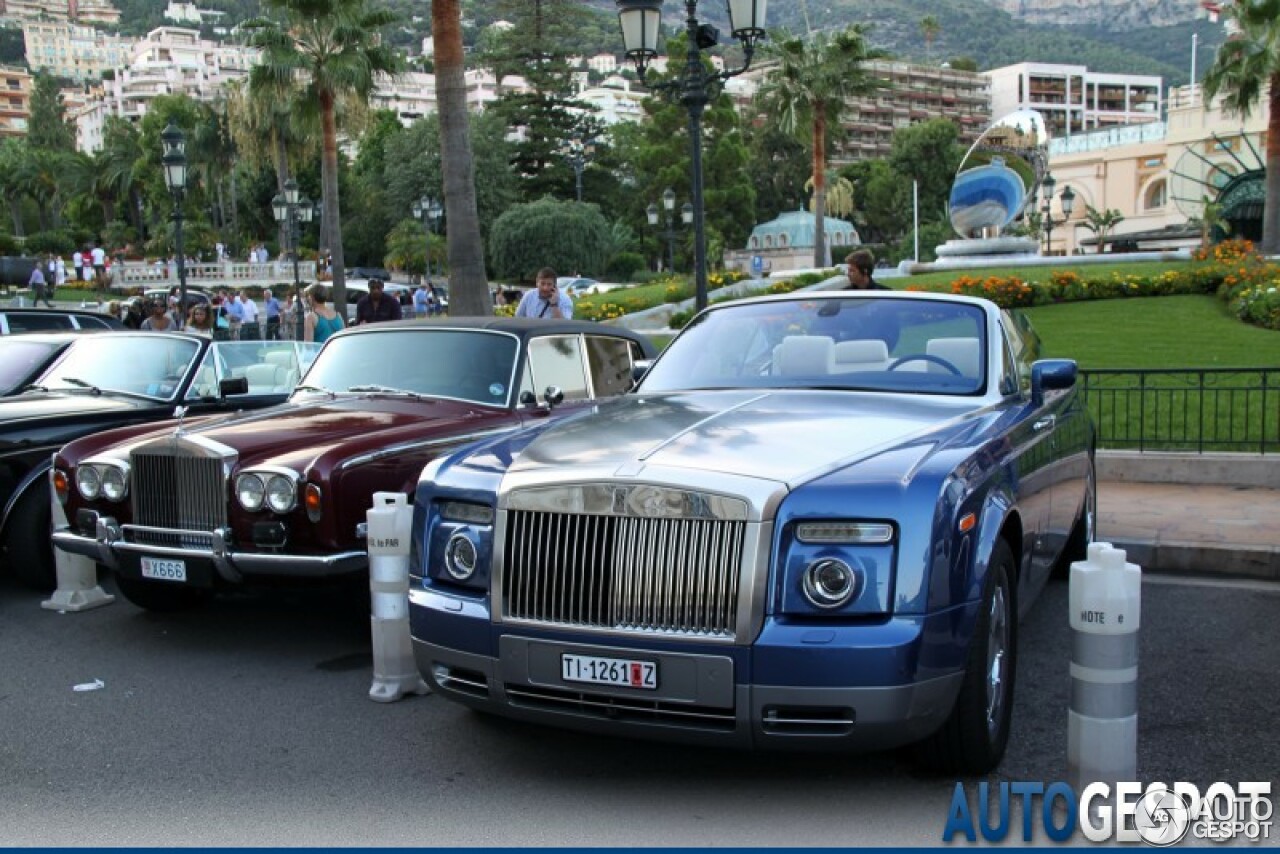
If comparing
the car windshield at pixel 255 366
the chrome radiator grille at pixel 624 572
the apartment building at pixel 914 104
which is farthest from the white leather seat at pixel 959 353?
the apartment building at pixel 914 104

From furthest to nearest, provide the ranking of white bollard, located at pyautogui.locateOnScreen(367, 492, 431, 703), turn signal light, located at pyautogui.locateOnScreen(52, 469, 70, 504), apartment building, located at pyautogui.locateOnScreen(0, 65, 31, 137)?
apartment building, located at pyautogui.locateOnScreen(0, 65, 31, 137), turn signal light, located at pyautogui.locateOnScreen(52, 469, 70, 504), white bollard, located at pyautogui.locateOnScreen(367, 492, 431, 703)

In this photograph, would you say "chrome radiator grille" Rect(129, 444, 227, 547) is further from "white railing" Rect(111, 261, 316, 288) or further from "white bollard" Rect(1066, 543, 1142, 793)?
"white railing" Rect(111, 261, 316, 288)

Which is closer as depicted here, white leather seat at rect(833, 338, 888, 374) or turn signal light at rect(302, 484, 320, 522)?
white leather seat at rect(833, 338, 888, 374)

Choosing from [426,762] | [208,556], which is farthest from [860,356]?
[208,556]

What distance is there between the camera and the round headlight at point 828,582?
3744mm

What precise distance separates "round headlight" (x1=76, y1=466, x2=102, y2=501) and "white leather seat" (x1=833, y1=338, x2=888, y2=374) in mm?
4039

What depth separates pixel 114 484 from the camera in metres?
6.43

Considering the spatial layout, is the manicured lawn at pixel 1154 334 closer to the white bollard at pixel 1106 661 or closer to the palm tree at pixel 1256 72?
the palm tree at pixel 1256 72

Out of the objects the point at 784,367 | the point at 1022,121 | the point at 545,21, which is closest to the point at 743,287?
the point at 1022,121

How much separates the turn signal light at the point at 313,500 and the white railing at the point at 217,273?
6231cm

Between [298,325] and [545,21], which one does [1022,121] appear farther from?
[545,21]

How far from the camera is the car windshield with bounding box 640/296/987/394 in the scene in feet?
17.8

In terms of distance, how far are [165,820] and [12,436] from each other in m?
4.29

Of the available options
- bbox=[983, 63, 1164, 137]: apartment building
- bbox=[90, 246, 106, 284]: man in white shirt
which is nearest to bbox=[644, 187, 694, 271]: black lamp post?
bbox=[90, 246, 106, 284]: man in white shirt
